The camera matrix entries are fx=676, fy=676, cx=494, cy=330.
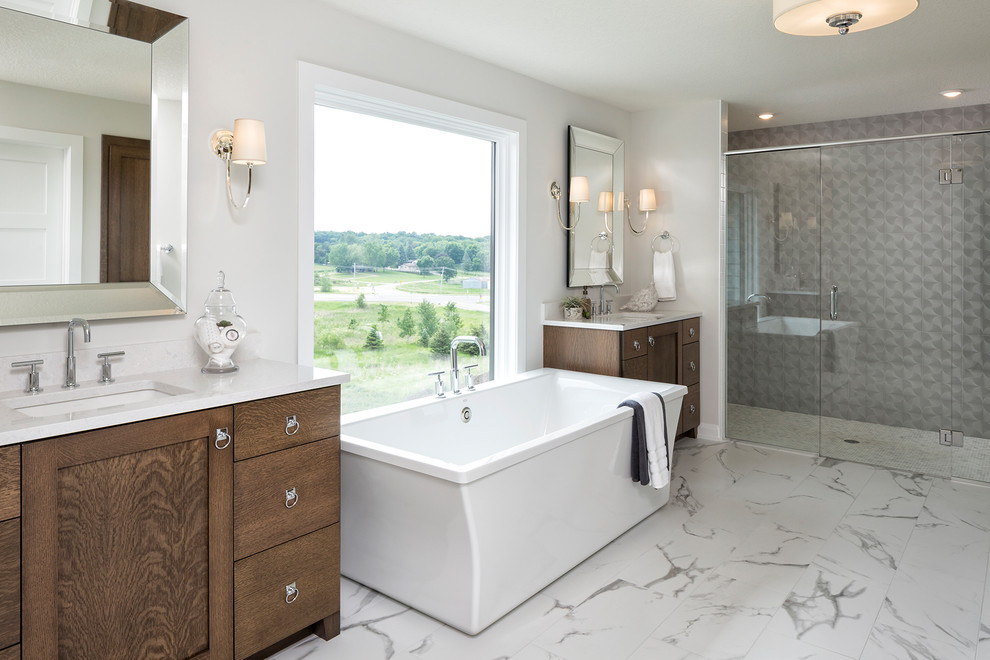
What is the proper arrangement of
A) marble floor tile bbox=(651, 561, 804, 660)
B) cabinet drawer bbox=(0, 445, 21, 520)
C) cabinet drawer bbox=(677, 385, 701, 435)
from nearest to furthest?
cabinet drawer bbox=(0, 445, 21, 520) < marble floor tile bbox=(651, 561, 804, 660) < cabinet drawer bbox=(677, 385, 701, 435)

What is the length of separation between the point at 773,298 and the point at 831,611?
2.48 meters

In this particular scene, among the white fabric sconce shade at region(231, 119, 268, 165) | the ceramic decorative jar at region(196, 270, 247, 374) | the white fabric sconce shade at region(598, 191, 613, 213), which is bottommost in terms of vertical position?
the ceramic decorative jar at region(196, 270, 247, 374)

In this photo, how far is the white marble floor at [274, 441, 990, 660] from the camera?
2156 millimetres

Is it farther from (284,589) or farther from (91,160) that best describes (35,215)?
(284,589)

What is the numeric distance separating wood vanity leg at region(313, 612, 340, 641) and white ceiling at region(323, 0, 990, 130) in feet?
7.77

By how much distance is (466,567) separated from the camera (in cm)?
218

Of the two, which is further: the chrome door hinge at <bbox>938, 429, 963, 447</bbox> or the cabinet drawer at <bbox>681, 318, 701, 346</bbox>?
the cabinet drawer at <bbox>681, 318, 701, 346</bbox>

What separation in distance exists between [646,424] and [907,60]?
2.50 meters

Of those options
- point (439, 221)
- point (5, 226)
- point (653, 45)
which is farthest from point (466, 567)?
point (653, 45)

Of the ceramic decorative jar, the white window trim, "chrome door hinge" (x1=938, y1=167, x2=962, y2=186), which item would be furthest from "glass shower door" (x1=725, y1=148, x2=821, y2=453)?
the ceramic decorative jar

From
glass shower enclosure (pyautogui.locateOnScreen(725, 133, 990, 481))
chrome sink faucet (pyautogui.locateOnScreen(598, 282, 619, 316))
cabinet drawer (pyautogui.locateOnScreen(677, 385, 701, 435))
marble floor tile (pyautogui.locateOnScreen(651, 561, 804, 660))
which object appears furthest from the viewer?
chrome sink faucet (pyautogui.locateOnScreen(598, 282, 619, 316))

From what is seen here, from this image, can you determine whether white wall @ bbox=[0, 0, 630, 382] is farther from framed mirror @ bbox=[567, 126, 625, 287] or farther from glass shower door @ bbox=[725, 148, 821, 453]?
glass shower door @ bbox=[725, 148, 821, 453]

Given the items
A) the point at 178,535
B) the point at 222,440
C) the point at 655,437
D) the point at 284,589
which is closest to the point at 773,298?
the point at 655,437

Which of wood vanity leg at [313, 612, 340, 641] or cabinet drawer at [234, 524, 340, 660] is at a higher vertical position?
cabinet drawer at [234, 524, 340, 660]
